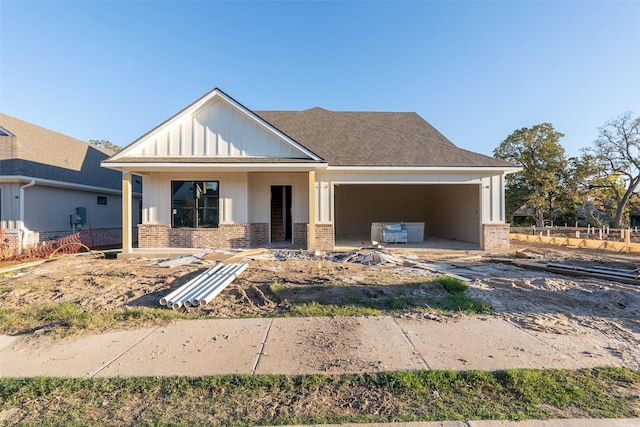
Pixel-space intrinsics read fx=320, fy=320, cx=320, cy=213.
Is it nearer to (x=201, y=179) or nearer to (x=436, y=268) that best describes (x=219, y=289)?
(x=436, y=268)

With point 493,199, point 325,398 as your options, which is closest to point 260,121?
point 493,199

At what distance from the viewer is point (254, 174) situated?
43.7 feet

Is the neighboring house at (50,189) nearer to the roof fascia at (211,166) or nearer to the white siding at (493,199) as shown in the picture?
the roof fascia at (211,166)

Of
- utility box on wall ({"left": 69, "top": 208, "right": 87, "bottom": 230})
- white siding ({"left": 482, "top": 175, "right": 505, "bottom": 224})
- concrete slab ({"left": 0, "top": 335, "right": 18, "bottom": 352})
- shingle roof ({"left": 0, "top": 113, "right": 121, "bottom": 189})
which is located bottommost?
concrete slab ({"left": 0, "top": 335, "right": 18, "bottom": 352})

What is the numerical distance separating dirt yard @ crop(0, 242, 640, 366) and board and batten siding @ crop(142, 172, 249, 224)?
340 cm

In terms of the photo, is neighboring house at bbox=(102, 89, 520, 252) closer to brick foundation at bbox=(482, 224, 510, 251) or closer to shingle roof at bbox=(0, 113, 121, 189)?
brick foundation at bbox=(482, 224, 510, 251)

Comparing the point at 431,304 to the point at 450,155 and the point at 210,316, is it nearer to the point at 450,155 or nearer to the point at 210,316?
the point at 210,316

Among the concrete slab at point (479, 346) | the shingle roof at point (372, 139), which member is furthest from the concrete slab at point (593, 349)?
the shingle roof at point (372, 139)

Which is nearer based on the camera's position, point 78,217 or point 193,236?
point 193,236

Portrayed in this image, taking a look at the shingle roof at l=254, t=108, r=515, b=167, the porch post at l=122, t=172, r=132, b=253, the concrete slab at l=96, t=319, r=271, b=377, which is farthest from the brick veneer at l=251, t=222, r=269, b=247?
the concrete slab at l=96, t=319, r=271, b=377

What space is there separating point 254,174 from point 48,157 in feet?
32.8

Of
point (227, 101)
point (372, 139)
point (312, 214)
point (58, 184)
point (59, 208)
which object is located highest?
point (227, 101)

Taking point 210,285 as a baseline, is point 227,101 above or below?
above

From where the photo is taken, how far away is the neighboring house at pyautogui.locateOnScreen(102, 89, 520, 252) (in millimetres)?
11766
